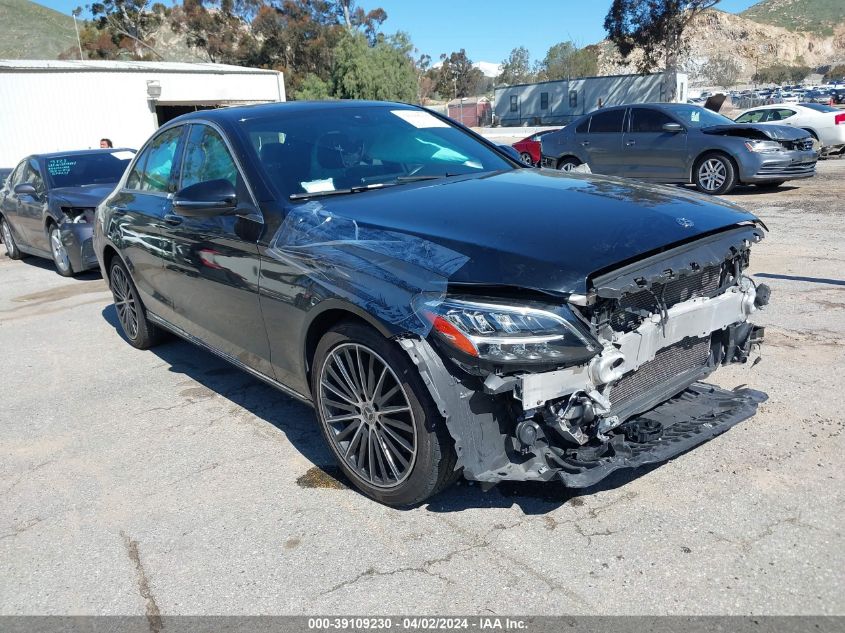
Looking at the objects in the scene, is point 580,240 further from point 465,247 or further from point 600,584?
point 600,584

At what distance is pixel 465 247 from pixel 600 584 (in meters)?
1.38

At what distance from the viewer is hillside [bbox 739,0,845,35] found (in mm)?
128750

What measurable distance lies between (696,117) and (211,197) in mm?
11316

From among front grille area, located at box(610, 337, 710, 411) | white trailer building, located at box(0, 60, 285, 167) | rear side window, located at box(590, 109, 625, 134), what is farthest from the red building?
front grille area, located at box(610, 337, 710, 411)

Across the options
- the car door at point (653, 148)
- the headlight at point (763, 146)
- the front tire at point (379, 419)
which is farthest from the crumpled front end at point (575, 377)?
the car door at point (653, 148)

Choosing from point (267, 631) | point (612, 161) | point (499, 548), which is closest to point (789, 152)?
point (612, 161)

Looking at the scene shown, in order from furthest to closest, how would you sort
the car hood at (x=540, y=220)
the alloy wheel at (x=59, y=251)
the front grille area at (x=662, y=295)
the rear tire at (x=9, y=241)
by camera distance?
1. the rear tire at (x=9, y=241)
2. the alloy wheel at (x=59, y=251)
3. the front grille area at (x=662, y=295)
4. the car hood at (x=540, y=220)

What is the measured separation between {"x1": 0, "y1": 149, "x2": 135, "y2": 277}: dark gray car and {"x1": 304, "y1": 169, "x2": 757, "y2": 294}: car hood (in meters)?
6.65

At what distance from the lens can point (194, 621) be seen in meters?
2.63

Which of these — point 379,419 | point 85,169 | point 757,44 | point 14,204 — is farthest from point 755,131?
point 757,44

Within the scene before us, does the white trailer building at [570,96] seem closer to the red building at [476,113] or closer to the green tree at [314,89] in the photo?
the red building at [476,113]

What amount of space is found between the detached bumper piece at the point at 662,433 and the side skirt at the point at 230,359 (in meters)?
1.40

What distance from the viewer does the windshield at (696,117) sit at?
12625 millimetres

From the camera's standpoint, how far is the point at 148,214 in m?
4.83
